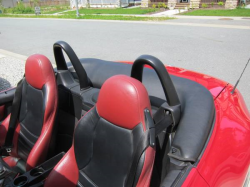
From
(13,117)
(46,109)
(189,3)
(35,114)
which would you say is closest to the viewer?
(46,109)

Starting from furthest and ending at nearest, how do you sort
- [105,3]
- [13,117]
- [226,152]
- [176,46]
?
[105,3] → [176,46] → [13,117] → [226,152]

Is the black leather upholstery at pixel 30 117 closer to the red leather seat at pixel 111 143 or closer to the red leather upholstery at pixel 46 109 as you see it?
the red leather upholstery at pixel 46 109

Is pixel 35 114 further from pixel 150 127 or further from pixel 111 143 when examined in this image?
pixel 150 127

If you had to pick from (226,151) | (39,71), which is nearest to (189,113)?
(226,151)

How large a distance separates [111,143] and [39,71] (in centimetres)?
97

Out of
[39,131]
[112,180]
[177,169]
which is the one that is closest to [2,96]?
[39,131]

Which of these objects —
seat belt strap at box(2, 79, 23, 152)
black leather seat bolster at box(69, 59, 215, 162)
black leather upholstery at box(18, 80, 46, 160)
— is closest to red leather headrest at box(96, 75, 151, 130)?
black leather seat bolster at box(69, 59, 215, 162)

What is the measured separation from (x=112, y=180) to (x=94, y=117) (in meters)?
0.42

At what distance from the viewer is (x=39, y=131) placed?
2.02m

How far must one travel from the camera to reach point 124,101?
1258 millimetres

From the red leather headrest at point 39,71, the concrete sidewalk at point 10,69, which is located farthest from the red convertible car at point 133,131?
the concrete sidewalk at point 10,69

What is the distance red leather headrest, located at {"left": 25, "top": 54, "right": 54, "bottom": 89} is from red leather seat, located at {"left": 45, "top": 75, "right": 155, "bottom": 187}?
615 millimetres

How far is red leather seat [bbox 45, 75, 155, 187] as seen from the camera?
1.22m

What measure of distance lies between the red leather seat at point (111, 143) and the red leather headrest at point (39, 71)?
2.02 feet
